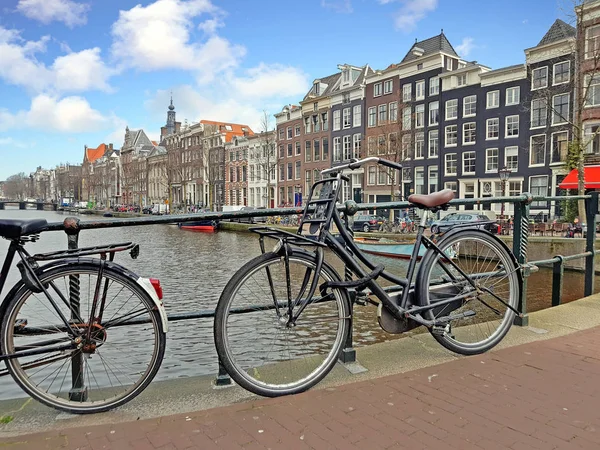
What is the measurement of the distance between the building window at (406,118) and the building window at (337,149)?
6.90 meters

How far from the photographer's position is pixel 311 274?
233 centimetres

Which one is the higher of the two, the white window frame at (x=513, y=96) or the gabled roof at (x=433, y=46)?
the gabled roof at (x=433, y=46)

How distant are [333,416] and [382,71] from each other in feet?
115

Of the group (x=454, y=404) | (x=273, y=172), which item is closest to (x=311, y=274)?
(x=454, y=404)

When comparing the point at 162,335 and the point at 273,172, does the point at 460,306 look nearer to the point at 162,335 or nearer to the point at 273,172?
the point at 162,335

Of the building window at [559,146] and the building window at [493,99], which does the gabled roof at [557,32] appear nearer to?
the building window at [493,99]

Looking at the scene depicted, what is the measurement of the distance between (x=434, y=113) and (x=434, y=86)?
72.5 inches

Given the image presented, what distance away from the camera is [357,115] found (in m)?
36.6

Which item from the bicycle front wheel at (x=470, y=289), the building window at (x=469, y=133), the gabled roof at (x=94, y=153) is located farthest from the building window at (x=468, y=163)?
the gabled roof at (x=94, y=153)

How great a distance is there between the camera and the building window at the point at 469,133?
29.2m

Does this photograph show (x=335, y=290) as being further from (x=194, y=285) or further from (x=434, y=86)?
(x=434, y=86)

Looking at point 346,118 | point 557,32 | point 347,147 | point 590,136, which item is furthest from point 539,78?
point 346,118

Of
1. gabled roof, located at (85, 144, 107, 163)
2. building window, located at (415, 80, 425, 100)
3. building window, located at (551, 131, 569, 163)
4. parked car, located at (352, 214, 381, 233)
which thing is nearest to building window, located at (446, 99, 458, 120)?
building window, located at (415, 80, 425, 100)

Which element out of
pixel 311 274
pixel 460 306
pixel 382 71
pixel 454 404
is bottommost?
pixel 454 404
